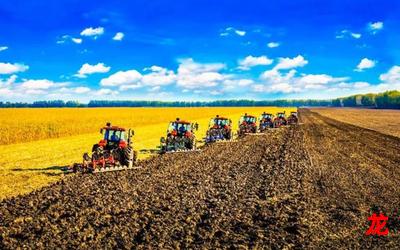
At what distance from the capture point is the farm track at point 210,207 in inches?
316

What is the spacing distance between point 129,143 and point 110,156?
1145 mm

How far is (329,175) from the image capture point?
48.2ft

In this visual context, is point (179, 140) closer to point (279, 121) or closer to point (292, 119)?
point (279, 121)

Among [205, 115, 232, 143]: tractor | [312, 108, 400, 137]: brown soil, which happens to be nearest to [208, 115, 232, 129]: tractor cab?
[205, 115, 232, 143]: tractor

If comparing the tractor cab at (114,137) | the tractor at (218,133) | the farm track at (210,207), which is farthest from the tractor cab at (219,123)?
the tractor cab at (114,137)

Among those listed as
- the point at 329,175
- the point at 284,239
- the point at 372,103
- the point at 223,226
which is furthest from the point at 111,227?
the point at 372,103

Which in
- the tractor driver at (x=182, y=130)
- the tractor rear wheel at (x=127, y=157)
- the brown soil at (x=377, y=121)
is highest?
the tractor driver at (x=182, y=130)

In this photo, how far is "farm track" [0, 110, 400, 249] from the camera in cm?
802

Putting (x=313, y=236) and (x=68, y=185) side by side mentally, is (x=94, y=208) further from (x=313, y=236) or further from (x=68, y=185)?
(x=313, y=236)

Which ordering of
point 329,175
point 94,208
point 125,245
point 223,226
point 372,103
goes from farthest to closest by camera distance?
point 372,103 → point 329,175 → point 94,208 → point 223,226 → point 125,245

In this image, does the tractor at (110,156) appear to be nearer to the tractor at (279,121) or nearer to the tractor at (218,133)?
the tractor at (218,133)

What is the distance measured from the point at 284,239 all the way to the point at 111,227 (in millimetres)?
→ 3725

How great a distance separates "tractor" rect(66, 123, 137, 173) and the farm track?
73 centimetres

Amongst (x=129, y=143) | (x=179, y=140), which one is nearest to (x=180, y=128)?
(x=179, y=140)
